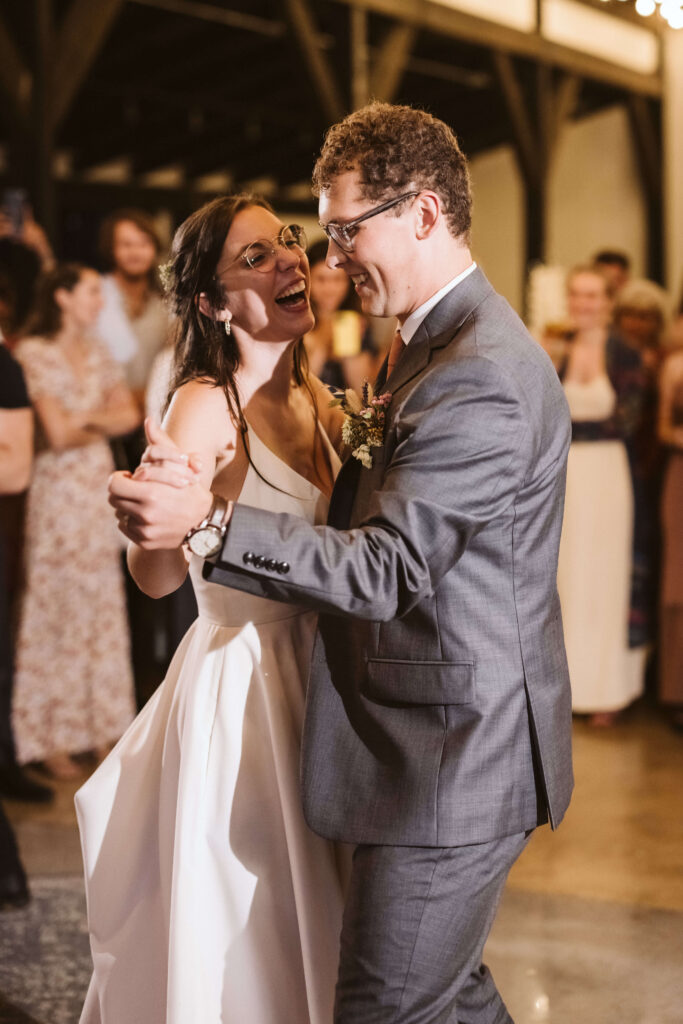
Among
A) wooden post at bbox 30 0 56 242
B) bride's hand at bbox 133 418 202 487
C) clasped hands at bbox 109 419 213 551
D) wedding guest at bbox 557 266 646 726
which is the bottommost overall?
wedding guest at bbox 557 266 646 726

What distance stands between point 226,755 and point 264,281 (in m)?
0.80

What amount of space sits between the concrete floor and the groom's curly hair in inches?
69.2

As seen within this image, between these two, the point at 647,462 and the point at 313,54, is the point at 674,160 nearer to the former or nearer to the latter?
the point at 313,54

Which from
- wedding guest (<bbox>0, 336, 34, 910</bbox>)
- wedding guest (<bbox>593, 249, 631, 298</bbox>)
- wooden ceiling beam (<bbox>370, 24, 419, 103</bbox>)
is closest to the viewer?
wedding guest (<bbox>0, 336, 34, 910</bbox>)

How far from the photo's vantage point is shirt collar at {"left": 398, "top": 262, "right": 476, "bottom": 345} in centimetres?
166

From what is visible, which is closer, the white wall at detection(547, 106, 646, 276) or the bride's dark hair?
the bride's dark hair

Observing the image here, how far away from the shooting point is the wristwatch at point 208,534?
4.67 feet

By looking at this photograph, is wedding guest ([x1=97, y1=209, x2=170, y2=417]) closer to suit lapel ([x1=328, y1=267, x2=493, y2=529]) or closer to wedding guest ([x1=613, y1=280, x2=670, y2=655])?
wedding guest ([x1=613, y1=280, x2=670, y2=655])

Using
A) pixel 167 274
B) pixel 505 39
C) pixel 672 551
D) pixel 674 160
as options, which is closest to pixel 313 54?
pixel 505 39

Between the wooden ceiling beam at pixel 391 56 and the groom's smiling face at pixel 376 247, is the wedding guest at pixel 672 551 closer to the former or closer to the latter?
the groom's smiling face at pixel 376 247

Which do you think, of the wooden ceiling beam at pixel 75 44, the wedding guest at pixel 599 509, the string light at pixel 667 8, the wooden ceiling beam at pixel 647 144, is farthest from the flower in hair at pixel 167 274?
the wooden ceiling beam at pixel 647 144

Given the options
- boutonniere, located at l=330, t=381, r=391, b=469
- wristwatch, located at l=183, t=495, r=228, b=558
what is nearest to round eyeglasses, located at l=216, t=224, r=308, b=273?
boutonniere, located at l=330, t=381, r=391, b=469

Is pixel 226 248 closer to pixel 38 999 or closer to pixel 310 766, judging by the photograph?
pixel 310 766

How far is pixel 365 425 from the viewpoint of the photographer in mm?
1664
